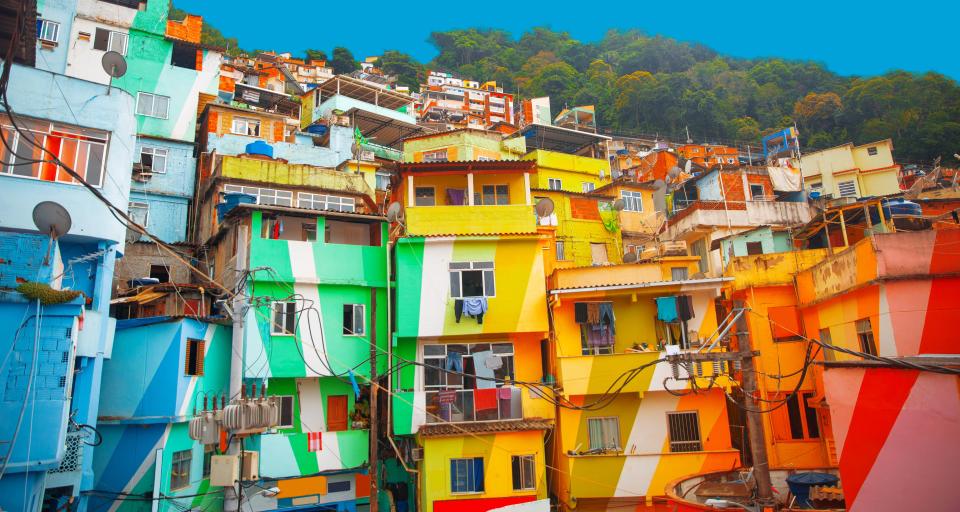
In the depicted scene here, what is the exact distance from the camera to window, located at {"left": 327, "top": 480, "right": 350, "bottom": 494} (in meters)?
21.5

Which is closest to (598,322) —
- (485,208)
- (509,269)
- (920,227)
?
→ (509,269)

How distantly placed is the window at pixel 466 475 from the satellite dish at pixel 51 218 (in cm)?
1318

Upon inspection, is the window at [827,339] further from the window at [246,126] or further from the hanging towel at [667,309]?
the window at [246,126]

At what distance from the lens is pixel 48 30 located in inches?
1167

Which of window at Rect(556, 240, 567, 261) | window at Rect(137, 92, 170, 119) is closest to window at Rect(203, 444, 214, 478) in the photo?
window at Rect(556, 240, 567, 261)

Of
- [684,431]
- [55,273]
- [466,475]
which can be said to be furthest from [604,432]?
[55,273]

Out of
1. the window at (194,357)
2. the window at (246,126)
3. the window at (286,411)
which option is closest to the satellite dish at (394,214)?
the window at (286,411)

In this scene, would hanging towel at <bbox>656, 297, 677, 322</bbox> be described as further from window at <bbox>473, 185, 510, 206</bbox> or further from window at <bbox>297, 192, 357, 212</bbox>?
window at <bbox>297, 192, 357, 212</bbox>

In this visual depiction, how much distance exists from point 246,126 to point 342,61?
6561 centimetres

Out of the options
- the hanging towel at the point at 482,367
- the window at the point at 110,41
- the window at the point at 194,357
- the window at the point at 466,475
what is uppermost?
→ the window at the point at 110,41

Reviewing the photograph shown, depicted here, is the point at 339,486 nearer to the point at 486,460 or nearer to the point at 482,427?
the point at 486,460

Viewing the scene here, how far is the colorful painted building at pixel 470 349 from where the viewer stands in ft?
66.9

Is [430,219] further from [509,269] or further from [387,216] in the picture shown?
[509,269]

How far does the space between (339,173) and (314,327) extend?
1034 centimetres
